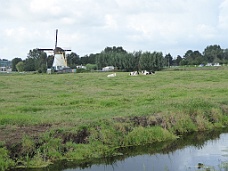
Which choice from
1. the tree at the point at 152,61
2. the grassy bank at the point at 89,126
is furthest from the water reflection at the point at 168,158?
the tree at the point at 152,61

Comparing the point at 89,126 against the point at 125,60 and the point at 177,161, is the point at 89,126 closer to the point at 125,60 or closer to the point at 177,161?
the point at 177,161

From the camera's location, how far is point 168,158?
12.9 meters

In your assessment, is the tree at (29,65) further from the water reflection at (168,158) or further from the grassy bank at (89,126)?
the water reflection at (168,158)

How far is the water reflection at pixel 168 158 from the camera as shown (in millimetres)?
11742

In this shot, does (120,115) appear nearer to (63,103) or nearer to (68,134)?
(68,134)

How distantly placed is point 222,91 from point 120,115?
522 inches

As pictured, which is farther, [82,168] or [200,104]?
[200,104]

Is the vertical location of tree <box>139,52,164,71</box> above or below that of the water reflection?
above

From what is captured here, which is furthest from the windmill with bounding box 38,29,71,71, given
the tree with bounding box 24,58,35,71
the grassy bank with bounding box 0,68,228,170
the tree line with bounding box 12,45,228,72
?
the grassy bank with bounding box 0,68,228,170

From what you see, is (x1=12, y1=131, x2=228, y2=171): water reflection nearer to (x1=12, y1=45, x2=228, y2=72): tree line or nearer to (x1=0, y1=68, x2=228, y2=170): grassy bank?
(x1=0, y1=68, x2=228, y2=170): grassy bank

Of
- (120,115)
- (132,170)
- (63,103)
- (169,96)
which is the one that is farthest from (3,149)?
(169,96)

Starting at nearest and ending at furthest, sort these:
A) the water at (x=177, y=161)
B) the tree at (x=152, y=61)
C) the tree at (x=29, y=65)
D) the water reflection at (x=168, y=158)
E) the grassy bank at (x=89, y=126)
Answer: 1. the water at (x=177, y=161)
2. the water reflection at (x=168, y=158)
3. the grassy bank at (x=89, y=126)
4. the tree at (x=152, y=61)
5. the tree at (x=29, y=65)

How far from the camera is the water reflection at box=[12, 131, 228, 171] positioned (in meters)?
11.7

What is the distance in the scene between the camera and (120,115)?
16.5 m
